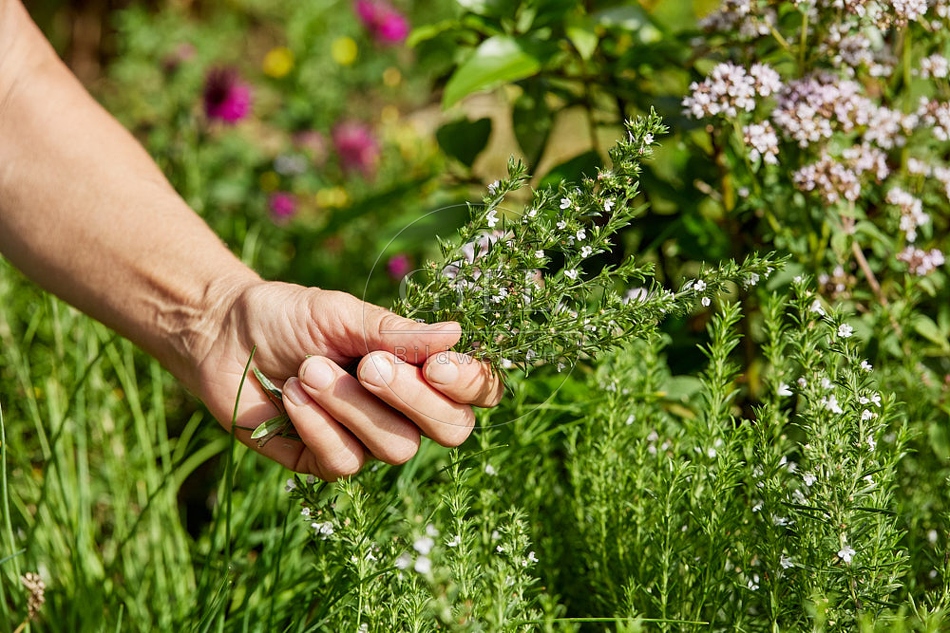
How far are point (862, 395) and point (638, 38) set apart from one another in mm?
895

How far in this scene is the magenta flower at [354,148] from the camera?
2939mm

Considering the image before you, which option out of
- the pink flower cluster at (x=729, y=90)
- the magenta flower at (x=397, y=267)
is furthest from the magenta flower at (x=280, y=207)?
the pink flower cluster at (x=729, y=90)

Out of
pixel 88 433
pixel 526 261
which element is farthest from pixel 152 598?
pixel 526 261

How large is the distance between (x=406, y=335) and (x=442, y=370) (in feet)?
0.20

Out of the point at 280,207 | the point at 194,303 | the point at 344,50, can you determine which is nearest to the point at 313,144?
the point at 280,207

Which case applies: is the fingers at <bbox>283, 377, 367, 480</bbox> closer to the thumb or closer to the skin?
the skin

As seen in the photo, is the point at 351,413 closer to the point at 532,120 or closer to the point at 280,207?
the point at 532,120

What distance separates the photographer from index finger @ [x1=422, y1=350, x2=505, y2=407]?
3.04 feet

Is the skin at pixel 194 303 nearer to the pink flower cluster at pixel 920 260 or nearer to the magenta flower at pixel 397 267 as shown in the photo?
the pink flower cluster at pixel 920 260

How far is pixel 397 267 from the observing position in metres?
2.54

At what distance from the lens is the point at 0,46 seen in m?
1.38

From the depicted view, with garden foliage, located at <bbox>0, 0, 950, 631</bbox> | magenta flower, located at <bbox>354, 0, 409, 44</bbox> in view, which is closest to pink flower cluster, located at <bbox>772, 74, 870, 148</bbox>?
garden foliage, located at <bbox>0, 0, 950, 631</bbox>

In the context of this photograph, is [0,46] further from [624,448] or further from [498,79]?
[624,448]

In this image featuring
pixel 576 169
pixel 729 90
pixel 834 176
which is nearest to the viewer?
pixel 729 90
